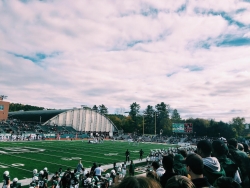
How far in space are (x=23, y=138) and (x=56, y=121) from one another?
2318 cm

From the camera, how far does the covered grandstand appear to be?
6544 centimetres

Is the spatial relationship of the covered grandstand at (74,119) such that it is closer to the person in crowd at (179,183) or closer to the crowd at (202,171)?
the crowd at (202,171)

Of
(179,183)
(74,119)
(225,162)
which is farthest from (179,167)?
(74,119)

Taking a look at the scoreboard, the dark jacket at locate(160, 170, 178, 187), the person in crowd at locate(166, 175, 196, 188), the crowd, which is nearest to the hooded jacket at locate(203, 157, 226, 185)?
the crowd

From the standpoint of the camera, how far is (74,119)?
70.1 metres

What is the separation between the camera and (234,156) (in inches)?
197

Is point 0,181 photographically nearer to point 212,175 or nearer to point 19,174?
point 19,174

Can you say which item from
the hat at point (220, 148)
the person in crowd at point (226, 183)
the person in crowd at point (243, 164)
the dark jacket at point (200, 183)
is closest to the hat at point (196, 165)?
the dark jacket at point (200, 183)

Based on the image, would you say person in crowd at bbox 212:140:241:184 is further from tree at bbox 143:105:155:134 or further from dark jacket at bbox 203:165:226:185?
tree at bbox 143:105:155:134

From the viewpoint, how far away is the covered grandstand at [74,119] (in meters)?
65.4

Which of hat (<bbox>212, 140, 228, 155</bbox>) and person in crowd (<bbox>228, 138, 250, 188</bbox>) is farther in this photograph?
person in crowd (<bbox>228, 138, 250, 188</bbox>)

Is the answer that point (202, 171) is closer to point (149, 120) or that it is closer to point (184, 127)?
point (184, 127)

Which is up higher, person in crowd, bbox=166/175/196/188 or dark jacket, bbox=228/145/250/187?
person in crowd, bbox=166/175/196/188

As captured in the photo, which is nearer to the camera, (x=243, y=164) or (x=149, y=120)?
(x=243, y=164)
